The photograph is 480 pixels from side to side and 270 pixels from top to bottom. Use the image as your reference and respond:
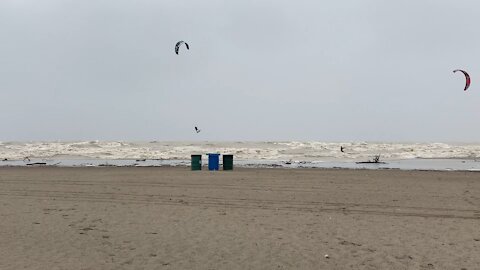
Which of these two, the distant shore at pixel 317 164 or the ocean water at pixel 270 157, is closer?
the distant shore at pixel 317 164

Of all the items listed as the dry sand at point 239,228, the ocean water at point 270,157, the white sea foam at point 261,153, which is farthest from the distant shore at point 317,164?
the dry sand at point 239,228

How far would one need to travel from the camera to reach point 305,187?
52.4ft

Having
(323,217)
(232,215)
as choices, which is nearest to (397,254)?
(323,217)

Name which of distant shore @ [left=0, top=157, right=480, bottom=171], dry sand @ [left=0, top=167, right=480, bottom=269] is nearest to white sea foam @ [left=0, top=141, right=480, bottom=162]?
distant shore @ [left=0, top=157, right=480, bottom=171]

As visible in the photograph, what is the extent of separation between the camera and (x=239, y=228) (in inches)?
344

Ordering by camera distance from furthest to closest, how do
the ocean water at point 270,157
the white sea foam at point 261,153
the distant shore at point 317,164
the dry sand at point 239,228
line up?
1. the white sea foam at point 261,153
2. the ocean water at point 270,157
3. the distant shore at point 317,164
4. the dry sand at point 239,228

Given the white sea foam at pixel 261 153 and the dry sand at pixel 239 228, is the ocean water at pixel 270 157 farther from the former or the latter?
the dry sand at pixel 239 228

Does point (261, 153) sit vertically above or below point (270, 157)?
above

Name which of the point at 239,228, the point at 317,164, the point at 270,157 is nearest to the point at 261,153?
the point at 270,157

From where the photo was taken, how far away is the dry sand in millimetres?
6551

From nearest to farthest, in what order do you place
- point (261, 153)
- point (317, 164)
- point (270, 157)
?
point (317, 164) → point (270, 157) → point (261, 153)

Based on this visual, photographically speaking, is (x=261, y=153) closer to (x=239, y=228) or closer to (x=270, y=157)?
(x=270, y=157)

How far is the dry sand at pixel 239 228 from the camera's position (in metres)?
6.55

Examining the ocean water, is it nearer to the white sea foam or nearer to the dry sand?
the white sea foam
